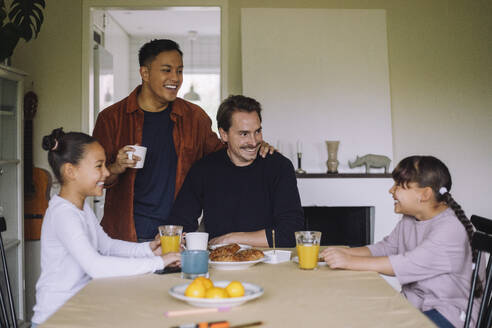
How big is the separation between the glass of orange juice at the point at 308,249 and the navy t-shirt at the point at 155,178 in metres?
0.99

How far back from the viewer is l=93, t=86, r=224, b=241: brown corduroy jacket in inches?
94.2

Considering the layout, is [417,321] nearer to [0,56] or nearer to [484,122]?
[0,56]

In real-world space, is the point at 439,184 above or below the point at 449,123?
below

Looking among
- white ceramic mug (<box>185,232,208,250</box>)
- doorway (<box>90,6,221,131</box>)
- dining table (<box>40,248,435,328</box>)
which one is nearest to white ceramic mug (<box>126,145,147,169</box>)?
white ceramic mug (<box>185,232,208,250</box>)

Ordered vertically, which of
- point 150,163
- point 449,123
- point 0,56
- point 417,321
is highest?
point 0,56

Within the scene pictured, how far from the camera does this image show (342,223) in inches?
156

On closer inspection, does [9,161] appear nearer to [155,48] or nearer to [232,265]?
[155,48]

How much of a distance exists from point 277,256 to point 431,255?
0.48m

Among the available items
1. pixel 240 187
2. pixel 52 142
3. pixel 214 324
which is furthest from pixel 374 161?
pixel 214 324

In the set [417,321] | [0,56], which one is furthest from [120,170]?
[417,321]

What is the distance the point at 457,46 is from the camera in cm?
403

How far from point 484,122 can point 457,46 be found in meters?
0.62

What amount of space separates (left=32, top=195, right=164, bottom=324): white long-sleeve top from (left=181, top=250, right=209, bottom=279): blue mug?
0.12 m

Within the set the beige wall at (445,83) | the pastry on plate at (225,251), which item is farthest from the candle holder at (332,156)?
the pastry on plate at (225,251)
